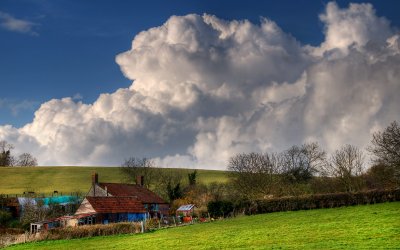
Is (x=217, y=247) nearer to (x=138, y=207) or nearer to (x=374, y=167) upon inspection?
(x=374, y=167)

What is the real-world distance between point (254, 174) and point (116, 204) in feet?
74.3

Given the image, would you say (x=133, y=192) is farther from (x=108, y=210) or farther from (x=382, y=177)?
(x=382, y=177)

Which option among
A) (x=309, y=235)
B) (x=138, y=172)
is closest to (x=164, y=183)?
(x=138, y=172)

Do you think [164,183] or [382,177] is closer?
[382,177]

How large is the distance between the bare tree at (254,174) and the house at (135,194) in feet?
52.8

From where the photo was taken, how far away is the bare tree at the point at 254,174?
2908 inches

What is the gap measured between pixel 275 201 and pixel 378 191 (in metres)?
11.6

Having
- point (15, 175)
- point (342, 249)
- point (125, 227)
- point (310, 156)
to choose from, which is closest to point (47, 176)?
point (15, 175)

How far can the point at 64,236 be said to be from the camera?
5072 centimetres

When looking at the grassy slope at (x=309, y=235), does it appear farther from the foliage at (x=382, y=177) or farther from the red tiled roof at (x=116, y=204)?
the red tiled roof at (x=116, y=204)

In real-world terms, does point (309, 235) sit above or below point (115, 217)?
below

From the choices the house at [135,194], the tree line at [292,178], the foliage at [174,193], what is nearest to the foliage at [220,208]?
the tree line at [292,178]

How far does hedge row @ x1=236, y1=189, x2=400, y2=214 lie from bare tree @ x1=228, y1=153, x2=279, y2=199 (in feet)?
39.3

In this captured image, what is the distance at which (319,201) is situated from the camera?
54.0 m
